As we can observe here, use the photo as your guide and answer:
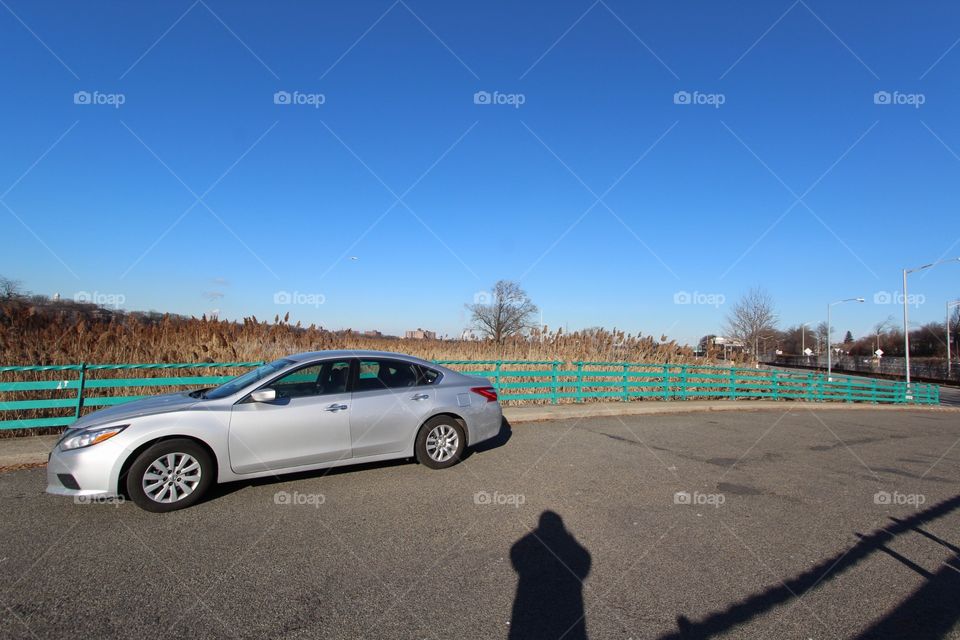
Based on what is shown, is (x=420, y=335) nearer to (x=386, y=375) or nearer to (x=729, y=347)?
(x=386, y=375)

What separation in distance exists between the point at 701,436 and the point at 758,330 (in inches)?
1421

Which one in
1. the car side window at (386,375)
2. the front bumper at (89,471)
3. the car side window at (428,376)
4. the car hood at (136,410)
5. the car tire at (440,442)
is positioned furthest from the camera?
the car side window at (428,376)

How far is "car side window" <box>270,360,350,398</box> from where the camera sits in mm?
6008

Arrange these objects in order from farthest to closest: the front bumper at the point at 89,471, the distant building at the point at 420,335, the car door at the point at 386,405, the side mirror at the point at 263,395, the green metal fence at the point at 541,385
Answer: the distant building at the point at 420,335 → the green metal fence at the point at 541,385 → the car door at the point at 386,405 → the side mirror at the point at 263,395 → the front bumper at the point at 89,471

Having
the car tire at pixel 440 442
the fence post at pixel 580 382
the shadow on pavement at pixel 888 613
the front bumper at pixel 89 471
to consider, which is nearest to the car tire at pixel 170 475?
the front bumper at pixel 89 471

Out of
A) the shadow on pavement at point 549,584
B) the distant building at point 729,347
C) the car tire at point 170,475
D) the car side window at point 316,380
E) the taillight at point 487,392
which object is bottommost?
the shadow on pavement at point 549,584

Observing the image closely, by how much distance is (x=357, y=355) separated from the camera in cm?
652

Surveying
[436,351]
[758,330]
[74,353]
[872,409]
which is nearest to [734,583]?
[74,353]

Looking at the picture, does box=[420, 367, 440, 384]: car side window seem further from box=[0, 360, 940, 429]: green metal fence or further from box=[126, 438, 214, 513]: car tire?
box=[0, 360, 940, 429]: green metal fence

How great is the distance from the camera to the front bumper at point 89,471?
4.80 m

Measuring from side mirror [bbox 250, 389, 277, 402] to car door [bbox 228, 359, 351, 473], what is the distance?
0.23 feet

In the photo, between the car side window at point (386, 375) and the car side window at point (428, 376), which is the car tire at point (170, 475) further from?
the car side window at point (428, 376)

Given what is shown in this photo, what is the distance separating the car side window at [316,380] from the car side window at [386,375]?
21cm

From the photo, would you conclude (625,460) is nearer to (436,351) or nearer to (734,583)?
(734,583)
